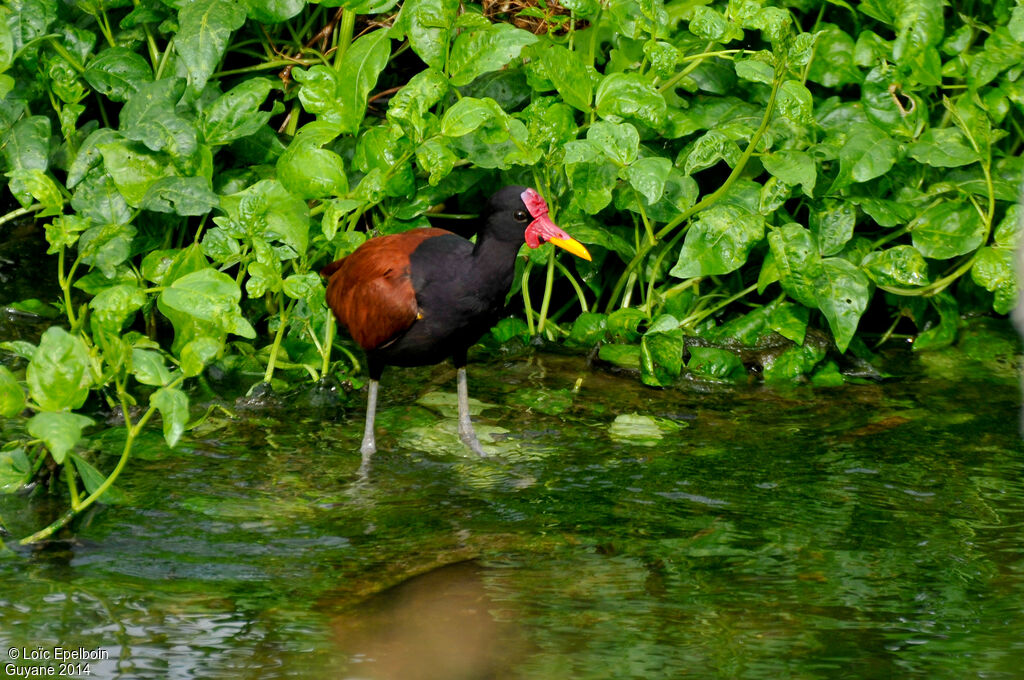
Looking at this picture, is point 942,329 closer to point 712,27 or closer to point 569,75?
point 712,27

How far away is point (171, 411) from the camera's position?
382cm

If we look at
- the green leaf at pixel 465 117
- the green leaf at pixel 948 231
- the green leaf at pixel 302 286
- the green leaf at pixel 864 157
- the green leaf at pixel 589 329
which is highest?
the green leaf at pixel 465 117

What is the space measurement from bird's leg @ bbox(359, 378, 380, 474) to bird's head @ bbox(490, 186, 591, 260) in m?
1.03

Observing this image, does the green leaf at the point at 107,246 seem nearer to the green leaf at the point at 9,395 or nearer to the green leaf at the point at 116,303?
the green leaf at the point at 116,303

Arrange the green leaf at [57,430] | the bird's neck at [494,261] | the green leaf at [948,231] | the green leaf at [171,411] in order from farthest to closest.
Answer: the green leaf at [948,231] → the bird's neck at [494,261] → the green leaf at [171,411] → the green leaf at [57,430]

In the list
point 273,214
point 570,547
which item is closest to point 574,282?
point 273,214

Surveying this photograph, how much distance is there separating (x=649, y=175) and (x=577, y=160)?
36 cm

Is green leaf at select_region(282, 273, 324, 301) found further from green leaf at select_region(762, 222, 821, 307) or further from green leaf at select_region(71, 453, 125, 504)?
green leaf at select_region(762, 222, 821, 307)

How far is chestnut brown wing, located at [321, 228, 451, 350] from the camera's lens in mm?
5363

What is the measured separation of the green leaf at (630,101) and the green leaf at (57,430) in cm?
313

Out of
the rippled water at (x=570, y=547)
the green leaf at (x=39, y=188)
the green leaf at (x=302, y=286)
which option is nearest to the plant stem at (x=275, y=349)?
the rippled water at (x=570, y=547)

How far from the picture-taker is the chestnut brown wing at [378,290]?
536cm

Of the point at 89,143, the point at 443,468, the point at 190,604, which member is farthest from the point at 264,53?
Result: the point at 190,604

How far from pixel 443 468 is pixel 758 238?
2.05 meters
